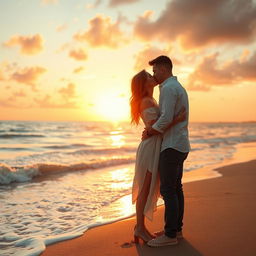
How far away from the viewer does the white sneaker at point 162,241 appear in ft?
12.2

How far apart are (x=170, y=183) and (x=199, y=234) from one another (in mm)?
897

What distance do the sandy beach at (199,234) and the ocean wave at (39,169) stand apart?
5.36 meters

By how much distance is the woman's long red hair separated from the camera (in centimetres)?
383

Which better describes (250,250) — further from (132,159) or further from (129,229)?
(132,159)

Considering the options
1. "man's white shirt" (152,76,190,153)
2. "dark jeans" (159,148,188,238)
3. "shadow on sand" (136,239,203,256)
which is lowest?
"shadow on sand" (136,239,203,256)

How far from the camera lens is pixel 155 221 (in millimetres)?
4801

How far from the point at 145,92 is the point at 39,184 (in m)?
5.93

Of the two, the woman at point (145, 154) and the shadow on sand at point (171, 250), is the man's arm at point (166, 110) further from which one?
the shadow on sand at point (171, 250)

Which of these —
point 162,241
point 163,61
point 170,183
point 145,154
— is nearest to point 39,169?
point 145,154

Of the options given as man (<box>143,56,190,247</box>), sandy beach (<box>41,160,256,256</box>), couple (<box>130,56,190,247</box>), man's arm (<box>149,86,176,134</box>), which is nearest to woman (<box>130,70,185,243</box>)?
couple (<box>130,56,190,247</box>)

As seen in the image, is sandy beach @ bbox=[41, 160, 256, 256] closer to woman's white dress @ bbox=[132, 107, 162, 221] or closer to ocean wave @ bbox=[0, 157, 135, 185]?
woman's white dress @ bbox=[132, 107, 162, 221]

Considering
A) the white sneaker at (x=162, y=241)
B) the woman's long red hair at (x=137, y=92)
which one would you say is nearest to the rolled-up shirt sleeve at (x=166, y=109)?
the woman's long red hair at (x=137, y=92)

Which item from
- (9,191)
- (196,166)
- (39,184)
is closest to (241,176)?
(196,166)

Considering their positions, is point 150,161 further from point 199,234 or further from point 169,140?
point 199,234
